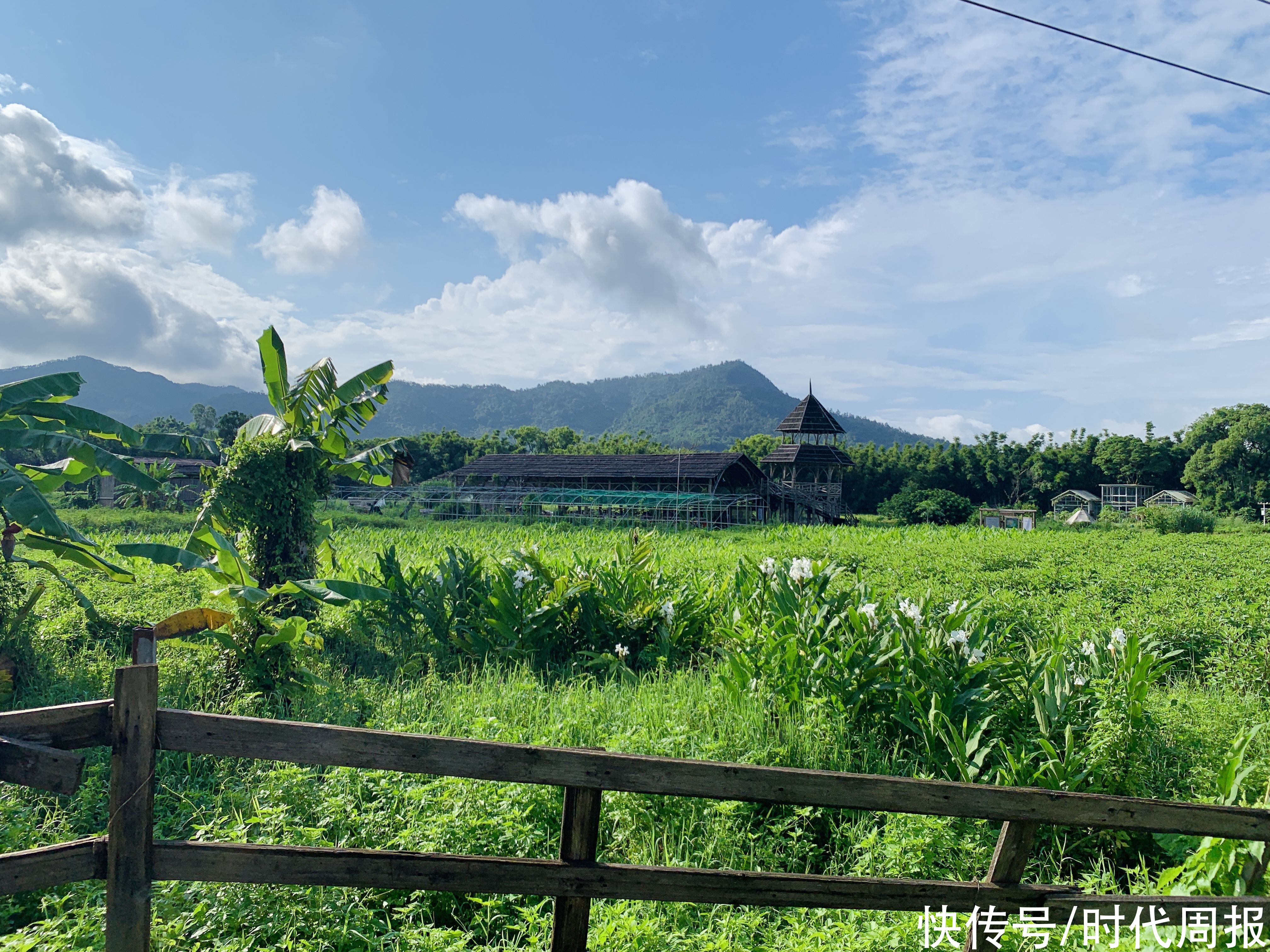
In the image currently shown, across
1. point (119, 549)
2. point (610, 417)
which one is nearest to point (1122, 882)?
point (119, 549)

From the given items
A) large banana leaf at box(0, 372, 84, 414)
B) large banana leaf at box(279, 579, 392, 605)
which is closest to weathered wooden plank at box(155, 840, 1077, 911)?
large banana leaf at box(279, 579, 392, 605)

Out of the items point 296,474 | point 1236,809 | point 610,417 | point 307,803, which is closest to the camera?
point 1236,809

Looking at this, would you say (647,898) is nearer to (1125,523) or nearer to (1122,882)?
(1122,882)

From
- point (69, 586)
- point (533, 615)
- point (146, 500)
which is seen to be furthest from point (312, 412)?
point (146, 500)

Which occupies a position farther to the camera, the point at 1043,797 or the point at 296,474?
the point at 296,474

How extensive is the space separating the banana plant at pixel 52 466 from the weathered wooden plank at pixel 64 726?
494 centimetres

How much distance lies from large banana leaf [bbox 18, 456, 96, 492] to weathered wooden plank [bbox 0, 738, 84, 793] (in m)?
7.16

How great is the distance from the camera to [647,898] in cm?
249

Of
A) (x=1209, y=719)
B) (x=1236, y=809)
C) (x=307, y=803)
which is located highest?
(x=1236, y=809)

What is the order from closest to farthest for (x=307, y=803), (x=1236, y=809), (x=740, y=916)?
(x=1236, y=809), (x=740, y=916), (x=307, y=803)

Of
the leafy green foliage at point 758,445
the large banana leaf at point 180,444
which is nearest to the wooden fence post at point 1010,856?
the large banana leaf at point 180,444

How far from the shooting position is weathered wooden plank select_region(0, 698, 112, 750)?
2201 millimetres

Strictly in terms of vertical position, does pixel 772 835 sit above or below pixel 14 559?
below

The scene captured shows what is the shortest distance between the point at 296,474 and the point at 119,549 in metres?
2.36
